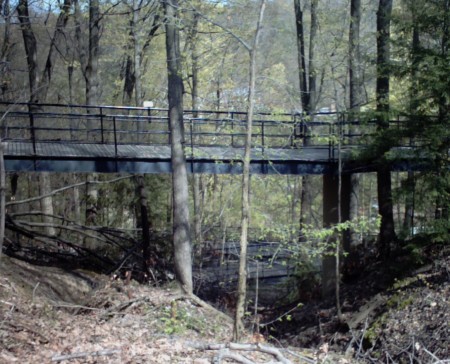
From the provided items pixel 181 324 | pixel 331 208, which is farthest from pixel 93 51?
pixel 181 324

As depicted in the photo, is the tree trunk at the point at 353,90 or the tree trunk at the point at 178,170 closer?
the tree trunk at the point at 178,170

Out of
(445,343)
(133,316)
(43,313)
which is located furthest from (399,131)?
(43,313)

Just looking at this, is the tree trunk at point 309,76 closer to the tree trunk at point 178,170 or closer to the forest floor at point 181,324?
the forest floor at point 181,324

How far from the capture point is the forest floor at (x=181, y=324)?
670 cm

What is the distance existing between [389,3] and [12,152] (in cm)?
1070

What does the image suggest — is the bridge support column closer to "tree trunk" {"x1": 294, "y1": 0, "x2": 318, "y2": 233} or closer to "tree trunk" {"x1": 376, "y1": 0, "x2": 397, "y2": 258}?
"tree trunk" {"x1": 376, "y1": 0, "x2": 397, "y2": 258}

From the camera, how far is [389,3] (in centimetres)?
1487

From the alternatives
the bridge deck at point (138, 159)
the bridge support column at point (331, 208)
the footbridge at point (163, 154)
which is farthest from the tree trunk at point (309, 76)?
the bridge deck at point (138, 159)

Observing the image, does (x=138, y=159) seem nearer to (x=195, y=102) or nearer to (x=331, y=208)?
(x=331, y=208)

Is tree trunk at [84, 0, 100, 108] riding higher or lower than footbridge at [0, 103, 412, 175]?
higher

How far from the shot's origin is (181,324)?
393 inches

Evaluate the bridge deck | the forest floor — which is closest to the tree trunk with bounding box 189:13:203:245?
the bridge deck

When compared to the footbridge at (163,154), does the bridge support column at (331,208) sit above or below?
below

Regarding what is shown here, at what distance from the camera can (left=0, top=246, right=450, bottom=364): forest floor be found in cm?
670
